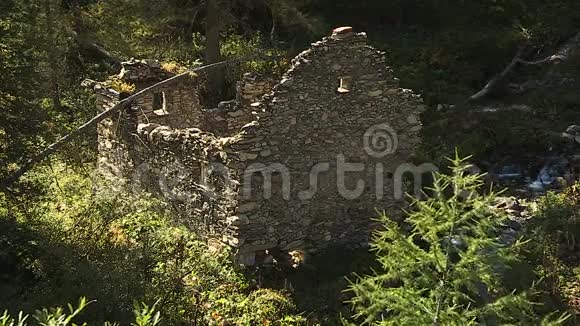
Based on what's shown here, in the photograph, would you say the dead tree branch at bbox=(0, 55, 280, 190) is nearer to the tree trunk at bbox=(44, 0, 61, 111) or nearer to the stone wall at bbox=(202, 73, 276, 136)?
the stone wall at bbox=(202, 73, 276, 136)

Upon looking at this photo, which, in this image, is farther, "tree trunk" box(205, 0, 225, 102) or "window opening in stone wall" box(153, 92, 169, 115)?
"tree trunk" box(205, 0, 225, 102)

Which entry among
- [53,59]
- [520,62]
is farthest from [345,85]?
[520,62]

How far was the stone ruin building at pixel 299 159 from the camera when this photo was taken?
34.5 feet

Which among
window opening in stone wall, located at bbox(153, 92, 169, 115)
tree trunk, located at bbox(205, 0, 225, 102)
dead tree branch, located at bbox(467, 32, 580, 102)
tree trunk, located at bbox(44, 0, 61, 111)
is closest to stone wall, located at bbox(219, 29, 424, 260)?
window opening in stone wall, located at bbox(153, 92, 169, 115)

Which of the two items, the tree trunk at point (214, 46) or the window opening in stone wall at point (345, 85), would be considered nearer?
the window opening in stone wall at point (345, 85)

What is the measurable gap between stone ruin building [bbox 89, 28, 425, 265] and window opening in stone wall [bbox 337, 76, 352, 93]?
2 cm

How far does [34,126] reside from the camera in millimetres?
10734

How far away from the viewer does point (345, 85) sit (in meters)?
11.2

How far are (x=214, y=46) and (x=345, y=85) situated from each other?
7.96 metres

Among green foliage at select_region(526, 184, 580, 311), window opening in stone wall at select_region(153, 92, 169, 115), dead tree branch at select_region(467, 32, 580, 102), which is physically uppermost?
window opening in stone wall at select_region(153, 92, 169, 115)

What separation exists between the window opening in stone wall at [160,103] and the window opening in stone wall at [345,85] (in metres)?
4.35

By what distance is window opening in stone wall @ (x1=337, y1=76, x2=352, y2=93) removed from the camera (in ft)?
36.3

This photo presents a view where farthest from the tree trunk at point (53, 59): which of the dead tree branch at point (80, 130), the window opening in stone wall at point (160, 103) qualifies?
the dead tree branch at point (80, 130)

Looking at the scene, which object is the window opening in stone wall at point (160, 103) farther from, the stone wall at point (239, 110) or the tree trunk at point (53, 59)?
the tree trunk at point (53, 59)
